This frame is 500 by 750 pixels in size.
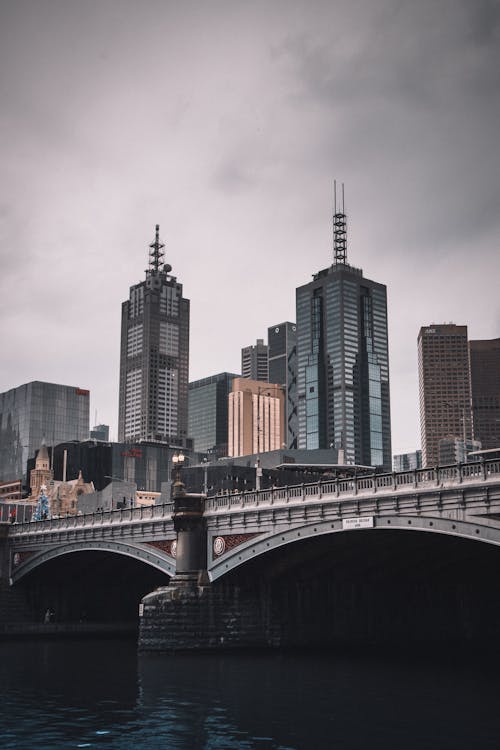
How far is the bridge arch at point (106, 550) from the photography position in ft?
238

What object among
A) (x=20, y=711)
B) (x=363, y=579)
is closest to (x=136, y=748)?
(x=20, y=711)

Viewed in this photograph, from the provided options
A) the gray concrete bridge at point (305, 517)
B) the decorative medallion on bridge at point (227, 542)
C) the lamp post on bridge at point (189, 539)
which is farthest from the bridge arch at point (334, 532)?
the lamp post on bridge at point (189, 539)

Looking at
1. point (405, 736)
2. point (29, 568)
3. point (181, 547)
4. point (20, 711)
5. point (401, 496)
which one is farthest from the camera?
point (29, 568)

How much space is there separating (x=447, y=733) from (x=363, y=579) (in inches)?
1414

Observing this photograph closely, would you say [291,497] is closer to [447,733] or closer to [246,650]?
[246,650]

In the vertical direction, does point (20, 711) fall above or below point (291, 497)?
below

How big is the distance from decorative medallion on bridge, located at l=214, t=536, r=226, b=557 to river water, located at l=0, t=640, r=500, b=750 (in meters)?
7.76

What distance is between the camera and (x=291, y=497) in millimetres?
62375

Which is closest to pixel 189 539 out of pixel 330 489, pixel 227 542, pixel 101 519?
pixel 227 542

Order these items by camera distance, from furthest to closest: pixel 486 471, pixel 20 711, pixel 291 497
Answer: pixel 291 497 → pixel 486 471 → pixel 20 711

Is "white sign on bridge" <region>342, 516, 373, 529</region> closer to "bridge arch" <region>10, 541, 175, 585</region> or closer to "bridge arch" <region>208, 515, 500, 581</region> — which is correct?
"bridge arch" <region>208, 515, 500, 581</region>

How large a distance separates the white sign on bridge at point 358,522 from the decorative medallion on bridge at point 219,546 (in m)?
12.7

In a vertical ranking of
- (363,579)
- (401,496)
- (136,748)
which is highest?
(401,496)

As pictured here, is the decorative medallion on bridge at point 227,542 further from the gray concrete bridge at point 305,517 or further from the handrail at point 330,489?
the handrail at point 330,489
